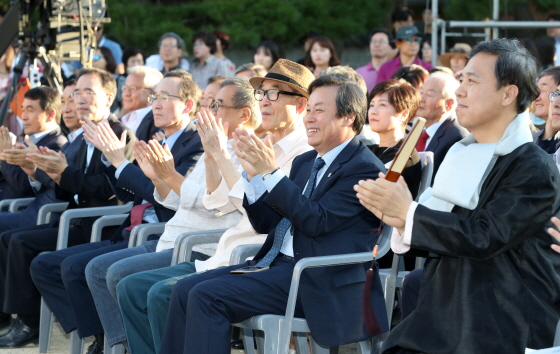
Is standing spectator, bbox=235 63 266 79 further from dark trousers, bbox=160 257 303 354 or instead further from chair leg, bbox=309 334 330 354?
chair leg, bbox=309 334 330 354

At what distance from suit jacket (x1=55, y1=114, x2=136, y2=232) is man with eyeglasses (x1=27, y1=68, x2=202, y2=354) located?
3.7 inches

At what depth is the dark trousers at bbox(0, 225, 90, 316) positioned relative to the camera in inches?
198

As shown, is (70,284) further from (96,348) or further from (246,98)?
(246,98)

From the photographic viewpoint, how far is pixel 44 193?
573 cm

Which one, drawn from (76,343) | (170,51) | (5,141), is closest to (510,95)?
(76,343)

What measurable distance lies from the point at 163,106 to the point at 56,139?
143cm

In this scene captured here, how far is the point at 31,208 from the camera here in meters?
5.70

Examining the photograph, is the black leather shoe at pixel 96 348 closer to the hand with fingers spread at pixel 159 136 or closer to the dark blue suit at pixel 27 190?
the dark blue suit at pixel 27 190

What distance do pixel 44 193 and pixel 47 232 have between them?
60 cm

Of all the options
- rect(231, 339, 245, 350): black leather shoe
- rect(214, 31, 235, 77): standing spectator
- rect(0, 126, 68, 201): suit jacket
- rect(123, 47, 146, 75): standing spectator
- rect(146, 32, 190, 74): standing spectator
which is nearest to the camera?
rect(231, 339, 245, 350): black leather shoe

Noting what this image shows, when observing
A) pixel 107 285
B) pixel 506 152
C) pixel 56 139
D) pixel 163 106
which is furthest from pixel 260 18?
pixel 506 152

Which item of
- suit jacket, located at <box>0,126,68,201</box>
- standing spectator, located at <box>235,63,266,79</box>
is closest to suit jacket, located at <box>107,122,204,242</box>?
suit jacket, located at <box>0,126,68,201</box>

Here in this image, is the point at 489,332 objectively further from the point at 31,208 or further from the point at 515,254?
the point at 31,208

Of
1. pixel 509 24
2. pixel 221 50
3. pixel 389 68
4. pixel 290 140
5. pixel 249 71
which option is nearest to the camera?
pixel 290 140
